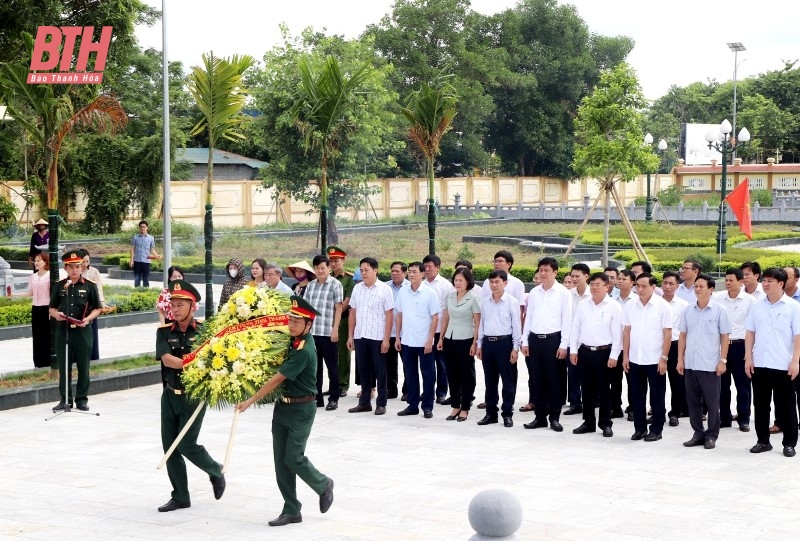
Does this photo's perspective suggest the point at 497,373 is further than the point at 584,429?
Yes

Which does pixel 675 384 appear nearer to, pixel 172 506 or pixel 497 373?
pixel 497 373

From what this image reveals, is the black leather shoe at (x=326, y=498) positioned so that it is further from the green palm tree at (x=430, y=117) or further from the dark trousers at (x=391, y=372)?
the green palm tree at (x=430, y=117)

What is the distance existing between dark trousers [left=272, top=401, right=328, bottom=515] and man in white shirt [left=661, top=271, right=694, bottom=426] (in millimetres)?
4397

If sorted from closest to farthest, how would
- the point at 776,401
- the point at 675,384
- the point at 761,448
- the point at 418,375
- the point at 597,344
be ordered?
the point at 761,448 < the point at 776,401 < the point at 597,344 < the point at 675,384 < the point at 418,375

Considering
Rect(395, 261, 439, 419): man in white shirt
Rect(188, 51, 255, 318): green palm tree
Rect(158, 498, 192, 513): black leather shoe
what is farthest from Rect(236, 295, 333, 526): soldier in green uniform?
Rect(188, 51, 255, 318): green palm tree

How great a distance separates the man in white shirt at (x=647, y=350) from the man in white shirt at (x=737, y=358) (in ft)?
2.68

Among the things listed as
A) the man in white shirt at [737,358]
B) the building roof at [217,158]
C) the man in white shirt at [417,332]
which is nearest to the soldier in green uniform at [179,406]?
the man in white shirt at [417,332]

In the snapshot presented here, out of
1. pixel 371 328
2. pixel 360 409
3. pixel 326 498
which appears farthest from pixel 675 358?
pixel 326 498

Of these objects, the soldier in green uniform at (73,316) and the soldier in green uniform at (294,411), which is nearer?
the soldier in green uniform at (294,411)

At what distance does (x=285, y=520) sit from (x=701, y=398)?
14.2 ft

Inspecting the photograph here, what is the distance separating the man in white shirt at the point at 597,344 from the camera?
10.5m

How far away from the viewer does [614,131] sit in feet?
78.6

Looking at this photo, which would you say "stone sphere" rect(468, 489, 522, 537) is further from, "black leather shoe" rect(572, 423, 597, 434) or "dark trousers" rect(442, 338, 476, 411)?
"dark trousers" rect(442, 338, 476, 411)

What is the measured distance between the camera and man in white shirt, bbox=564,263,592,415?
37.6ft
